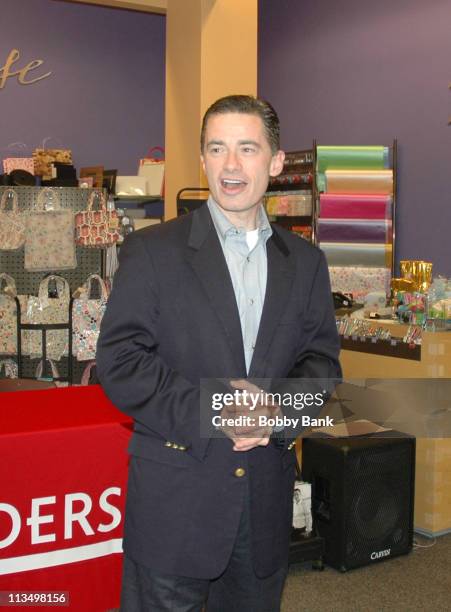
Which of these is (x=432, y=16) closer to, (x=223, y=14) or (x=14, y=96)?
(x=223, y=14)

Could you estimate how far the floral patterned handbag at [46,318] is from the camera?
16.3 feet

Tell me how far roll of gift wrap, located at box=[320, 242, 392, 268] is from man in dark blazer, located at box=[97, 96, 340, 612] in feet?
16.0

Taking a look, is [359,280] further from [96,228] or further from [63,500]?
[63,500]

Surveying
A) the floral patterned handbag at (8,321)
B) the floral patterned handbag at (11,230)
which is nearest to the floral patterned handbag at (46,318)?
the floral patterned handbag at (8,321)

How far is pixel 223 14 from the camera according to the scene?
6109 millimetres

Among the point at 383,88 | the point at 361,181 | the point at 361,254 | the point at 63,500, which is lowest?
the point at 63,500

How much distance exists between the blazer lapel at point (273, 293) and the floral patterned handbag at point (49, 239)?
3457 mm

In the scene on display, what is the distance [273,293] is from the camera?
1688 mm

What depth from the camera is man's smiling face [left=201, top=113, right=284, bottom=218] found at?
1.62 meters

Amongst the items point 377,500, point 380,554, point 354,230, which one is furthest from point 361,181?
point 380,554

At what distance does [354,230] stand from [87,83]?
309 cm

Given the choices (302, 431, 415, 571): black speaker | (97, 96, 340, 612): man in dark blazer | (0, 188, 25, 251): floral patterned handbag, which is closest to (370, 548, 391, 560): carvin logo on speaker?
(302, 431, 415, 571): black speaker

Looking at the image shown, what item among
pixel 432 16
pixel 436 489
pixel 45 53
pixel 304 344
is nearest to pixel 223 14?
pixel 432 16

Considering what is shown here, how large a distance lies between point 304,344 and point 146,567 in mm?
586
